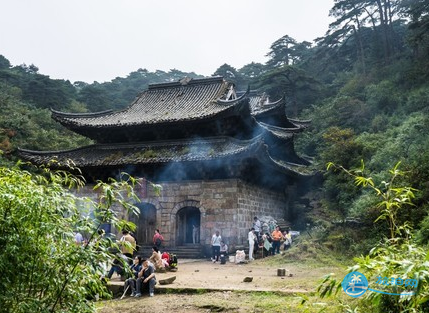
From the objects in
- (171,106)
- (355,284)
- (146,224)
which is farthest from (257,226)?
(355,284)

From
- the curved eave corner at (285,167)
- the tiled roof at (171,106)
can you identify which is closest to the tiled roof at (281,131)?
the curved eave corner at (285,167)

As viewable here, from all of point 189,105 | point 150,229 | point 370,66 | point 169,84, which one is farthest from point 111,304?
point 370,66

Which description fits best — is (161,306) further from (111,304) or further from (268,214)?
(268,214)

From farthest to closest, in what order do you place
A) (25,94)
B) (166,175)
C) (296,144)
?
(25,94) < (296,144) < (166,175)

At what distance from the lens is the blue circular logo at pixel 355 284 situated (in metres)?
2.75

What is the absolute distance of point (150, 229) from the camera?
19281 millimetres

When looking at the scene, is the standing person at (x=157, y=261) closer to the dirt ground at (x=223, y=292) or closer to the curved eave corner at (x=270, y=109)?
the dirt ground at (x=223, y=292)

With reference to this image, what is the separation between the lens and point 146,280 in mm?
10180

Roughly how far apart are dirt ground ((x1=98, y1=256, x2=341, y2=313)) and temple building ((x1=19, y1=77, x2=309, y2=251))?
4.84 meters

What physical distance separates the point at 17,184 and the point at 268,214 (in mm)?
18433

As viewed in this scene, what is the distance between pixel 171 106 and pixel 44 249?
17.9 metres

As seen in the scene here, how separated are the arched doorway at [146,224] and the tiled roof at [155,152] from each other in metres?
2.41

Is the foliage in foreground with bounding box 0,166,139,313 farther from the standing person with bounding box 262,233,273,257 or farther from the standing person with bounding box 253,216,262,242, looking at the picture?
the standing person with bounding box 253,216,262,242

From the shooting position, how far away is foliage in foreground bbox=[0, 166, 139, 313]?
14.7 ft
